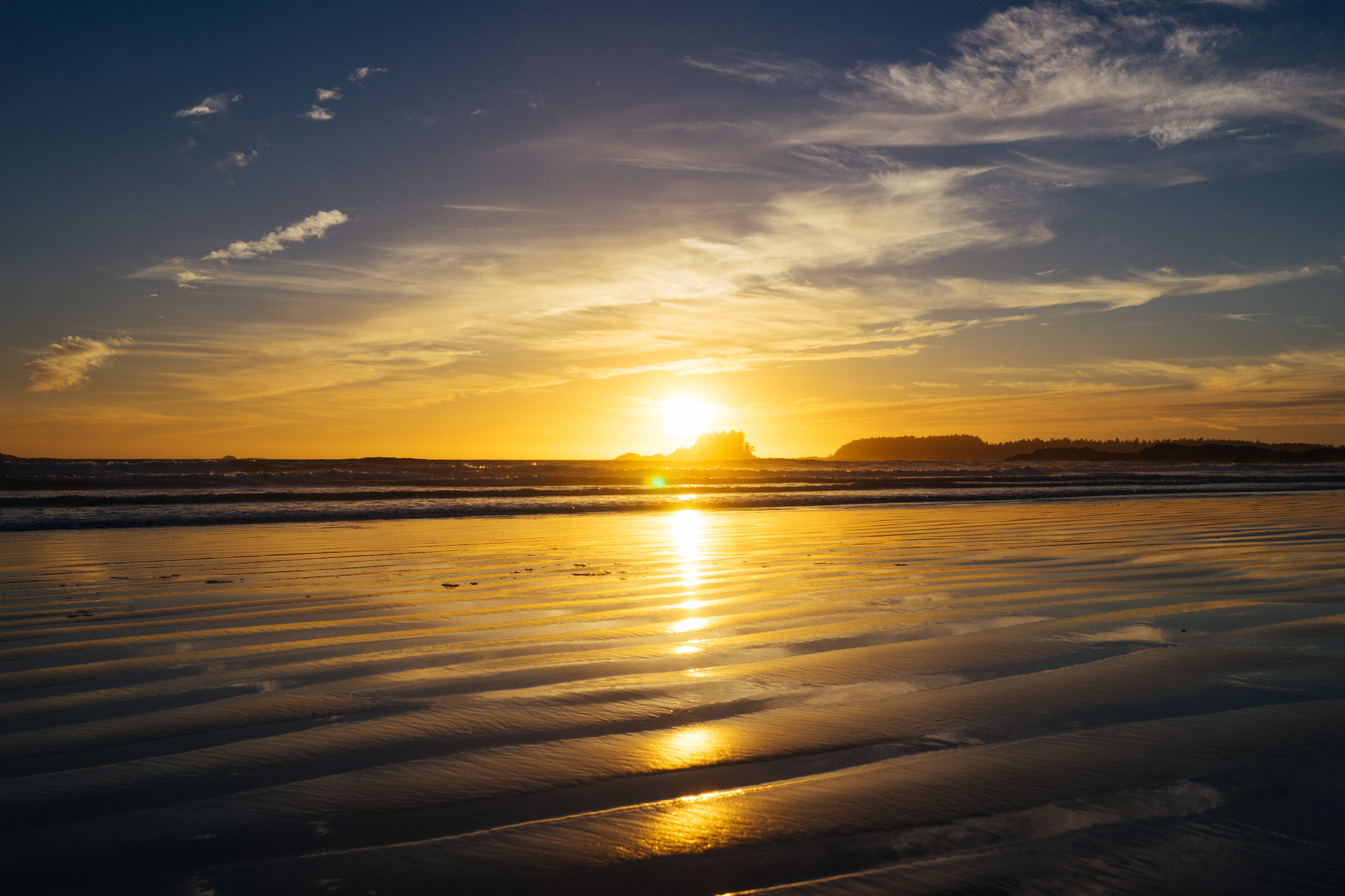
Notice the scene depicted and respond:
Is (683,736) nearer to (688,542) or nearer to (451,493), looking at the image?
(688,542)

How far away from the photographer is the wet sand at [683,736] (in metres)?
2.05

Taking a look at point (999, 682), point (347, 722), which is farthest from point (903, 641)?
point (347, 722)

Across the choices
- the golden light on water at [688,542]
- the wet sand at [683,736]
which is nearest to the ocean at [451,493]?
the golden light on water at [688,542]

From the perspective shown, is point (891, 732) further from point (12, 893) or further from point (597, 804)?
point (12, 893)

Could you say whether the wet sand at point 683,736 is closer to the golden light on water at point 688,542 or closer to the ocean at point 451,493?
the golden light on water at point 688,542

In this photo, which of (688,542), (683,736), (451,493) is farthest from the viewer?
(451,493)

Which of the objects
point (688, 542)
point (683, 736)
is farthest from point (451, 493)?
point (683, 736)

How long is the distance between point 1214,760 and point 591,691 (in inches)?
101

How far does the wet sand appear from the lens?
2053 mm

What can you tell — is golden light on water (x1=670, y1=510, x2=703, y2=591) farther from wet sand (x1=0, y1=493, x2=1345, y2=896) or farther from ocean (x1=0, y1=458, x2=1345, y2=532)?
ocean (x1=0, y1=458, x2=1345, y2=532)

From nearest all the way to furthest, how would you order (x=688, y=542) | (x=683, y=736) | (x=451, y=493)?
1. (x=683, y=736)
2. (x=688, y=542)
3. (x=451, y=493)

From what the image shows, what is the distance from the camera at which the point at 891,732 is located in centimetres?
304

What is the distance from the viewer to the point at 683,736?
3016 mm

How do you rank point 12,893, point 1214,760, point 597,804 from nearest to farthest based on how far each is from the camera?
point 12,893
point 597,804
point 1214,760
